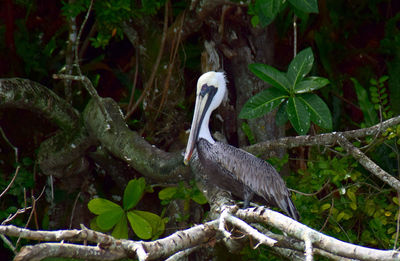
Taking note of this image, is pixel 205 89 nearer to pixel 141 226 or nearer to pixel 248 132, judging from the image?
pixel 248 132

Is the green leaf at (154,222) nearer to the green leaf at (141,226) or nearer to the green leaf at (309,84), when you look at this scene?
the green leaf at (141,226)

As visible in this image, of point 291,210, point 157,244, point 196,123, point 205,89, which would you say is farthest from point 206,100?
point 157,244

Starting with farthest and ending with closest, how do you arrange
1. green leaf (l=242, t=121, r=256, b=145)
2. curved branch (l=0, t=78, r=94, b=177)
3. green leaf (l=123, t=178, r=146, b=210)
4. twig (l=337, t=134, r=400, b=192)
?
green leaf (l=242, t=121, r=256, b=145) < curved branch (l=0, t=78, r=94, b=177) < green leaf (l=123, t=178, r=146, b=210) < twig (l=337, t=134, r=400, b=192)

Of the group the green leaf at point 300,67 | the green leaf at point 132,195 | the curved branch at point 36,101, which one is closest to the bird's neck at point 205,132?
the green leaf at point 132,195

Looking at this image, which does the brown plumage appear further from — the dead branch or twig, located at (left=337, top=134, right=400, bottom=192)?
the dead branch

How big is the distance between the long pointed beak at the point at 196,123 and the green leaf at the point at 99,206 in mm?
637

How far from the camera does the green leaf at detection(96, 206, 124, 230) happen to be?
4.48 metres

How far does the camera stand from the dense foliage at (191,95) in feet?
14.2

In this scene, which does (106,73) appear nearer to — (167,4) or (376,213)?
(167,4)

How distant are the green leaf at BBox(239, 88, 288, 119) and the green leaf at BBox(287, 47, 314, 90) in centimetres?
11

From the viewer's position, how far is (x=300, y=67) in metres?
4.16

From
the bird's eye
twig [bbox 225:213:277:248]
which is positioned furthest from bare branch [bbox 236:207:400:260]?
the bird's eye

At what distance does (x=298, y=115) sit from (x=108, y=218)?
1551 mm

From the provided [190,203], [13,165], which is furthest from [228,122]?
[13,165]
